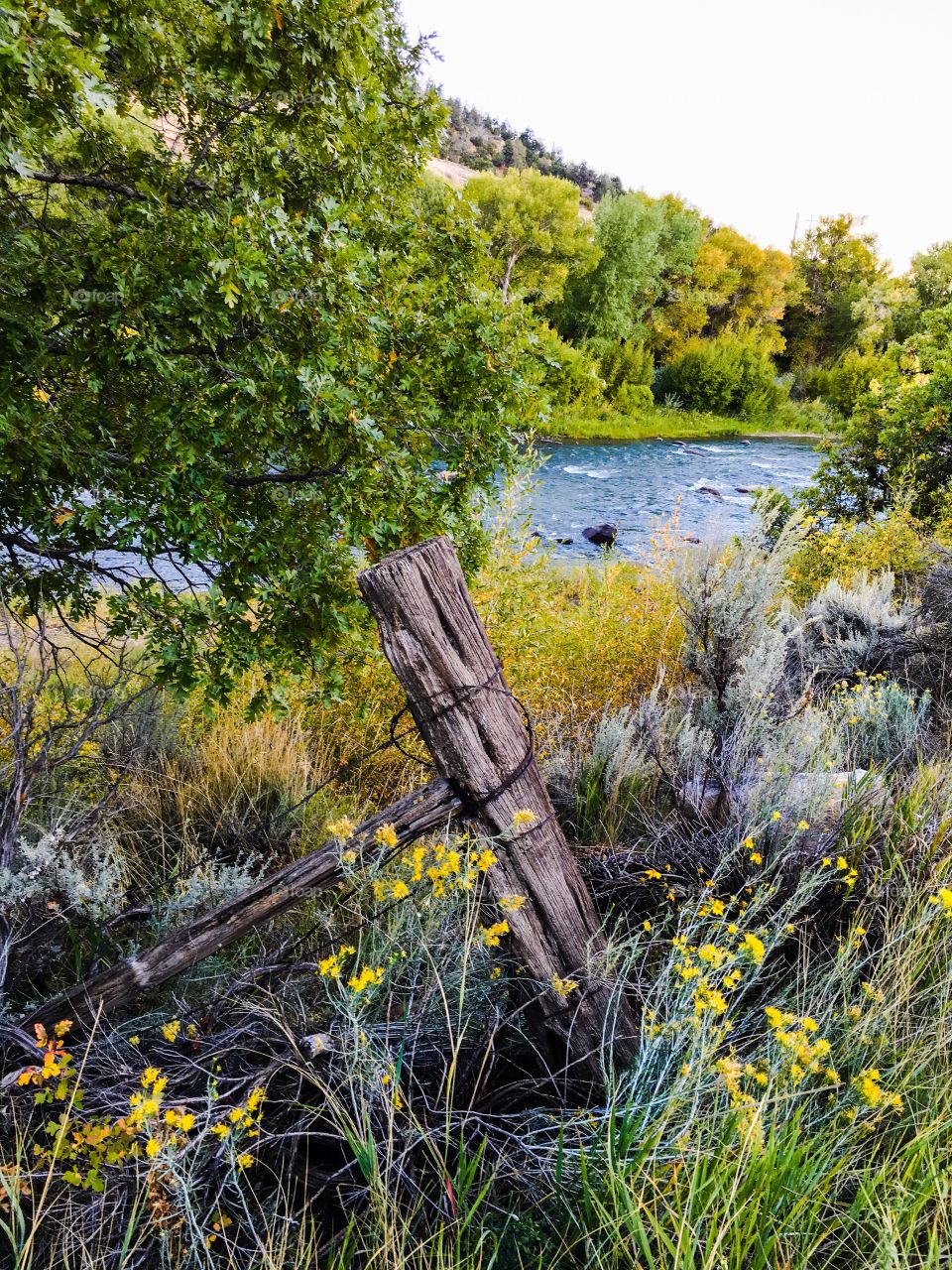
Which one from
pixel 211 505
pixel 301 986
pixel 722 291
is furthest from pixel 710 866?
pixel 722 291

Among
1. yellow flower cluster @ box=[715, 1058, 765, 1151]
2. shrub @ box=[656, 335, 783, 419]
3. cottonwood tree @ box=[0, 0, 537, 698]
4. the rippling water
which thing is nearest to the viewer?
yellow flower cluster @ box=[715, 1058, 765, 1151]

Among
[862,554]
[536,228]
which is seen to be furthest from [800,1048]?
[536,228]

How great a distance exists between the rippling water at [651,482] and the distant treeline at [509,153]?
4642 centimetres

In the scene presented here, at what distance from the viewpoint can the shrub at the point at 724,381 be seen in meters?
30.8

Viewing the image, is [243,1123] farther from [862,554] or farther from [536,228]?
[536,228]

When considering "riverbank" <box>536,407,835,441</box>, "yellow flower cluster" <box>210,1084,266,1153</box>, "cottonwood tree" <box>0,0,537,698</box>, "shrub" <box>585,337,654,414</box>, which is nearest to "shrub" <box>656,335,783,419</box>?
"riverbank" <box>536,407,835,441</box>

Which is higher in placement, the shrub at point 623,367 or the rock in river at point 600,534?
the shrub at point 623,367

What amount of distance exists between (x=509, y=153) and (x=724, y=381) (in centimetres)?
4877

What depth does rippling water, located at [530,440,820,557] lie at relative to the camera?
48.9 feet

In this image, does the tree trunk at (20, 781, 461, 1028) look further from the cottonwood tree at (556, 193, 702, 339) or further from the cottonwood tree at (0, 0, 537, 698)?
the cottonwood tree at (556, 193, 702, 339)

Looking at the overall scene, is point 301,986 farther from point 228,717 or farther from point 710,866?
point 228,717

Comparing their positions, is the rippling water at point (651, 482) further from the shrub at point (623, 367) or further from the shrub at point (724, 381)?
the shrub at point (623, 367)

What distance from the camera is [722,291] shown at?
37.5m

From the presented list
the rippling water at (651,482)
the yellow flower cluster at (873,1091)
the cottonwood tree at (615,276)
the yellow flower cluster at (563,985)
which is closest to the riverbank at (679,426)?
the rippling water at (651,482)
